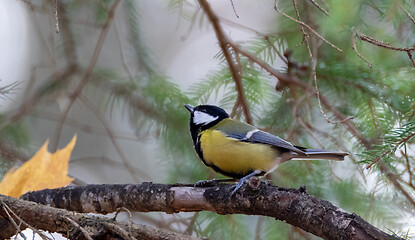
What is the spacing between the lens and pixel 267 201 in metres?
1.04

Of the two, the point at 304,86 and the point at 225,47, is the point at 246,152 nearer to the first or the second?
the point at 304,86

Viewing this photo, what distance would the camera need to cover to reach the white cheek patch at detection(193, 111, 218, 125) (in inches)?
65.9

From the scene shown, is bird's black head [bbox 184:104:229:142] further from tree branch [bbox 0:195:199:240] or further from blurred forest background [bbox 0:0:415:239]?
tree branch [bbox 0:195:199:240]

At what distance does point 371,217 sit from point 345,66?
0.51 metres

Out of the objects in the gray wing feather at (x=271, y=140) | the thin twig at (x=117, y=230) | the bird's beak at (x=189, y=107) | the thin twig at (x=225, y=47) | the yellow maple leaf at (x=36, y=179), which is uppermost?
the thin twig at (x=225, y=47)

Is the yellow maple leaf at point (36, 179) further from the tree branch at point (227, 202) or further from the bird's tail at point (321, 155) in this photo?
the bird's tail at point (321, 155)

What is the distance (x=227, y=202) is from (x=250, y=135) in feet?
1.32

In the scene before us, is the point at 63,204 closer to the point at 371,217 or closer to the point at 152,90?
the point at 152,90

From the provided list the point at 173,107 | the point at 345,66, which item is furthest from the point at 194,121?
the point at 345,66

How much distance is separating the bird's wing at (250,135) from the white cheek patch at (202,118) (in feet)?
0.34

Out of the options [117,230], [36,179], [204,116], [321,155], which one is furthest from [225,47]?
[117,230]

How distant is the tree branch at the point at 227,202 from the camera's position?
90 cm

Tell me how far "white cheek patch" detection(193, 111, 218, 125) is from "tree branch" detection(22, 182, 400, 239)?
0.46 meters

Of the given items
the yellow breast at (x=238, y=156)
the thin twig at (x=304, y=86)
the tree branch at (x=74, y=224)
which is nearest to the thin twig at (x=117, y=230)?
the tree branch at (x=74, y=224)
